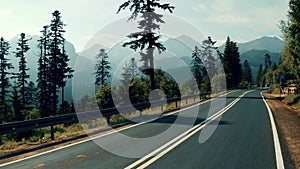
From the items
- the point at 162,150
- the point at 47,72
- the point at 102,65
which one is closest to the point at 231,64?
the point at 102,65

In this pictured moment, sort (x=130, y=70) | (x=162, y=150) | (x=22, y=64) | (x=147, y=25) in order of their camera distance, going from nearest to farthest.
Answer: (x=162, y=150), (x=147, y=25), (x=22, y=64), (x=130, y=70)

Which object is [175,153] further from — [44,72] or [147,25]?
[44,72]

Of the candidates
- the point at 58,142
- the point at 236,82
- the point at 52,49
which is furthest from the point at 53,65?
the point at 236,82

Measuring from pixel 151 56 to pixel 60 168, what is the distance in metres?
22.5

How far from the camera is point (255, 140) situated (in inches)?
414

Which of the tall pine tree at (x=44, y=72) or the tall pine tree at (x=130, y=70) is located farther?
the tall pine tree at (x=130, y=70)

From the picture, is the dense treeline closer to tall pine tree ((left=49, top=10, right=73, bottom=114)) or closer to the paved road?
tall pine tree ((left=49, top=10, right=73, bottom=114))

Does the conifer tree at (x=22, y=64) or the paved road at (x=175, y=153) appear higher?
the conifer tree at (x=22, y=64)

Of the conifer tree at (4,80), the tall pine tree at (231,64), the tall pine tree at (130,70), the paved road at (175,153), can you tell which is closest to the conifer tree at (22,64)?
the conifer tree at (4,80)

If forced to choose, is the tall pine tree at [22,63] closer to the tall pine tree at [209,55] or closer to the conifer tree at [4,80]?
the conifer tree at [4,80]

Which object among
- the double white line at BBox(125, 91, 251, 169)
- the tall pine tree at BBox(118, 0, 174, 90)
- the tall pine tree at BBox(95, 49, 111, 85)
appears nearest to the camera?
the double white line at BBox(125, 91, 251, 169)

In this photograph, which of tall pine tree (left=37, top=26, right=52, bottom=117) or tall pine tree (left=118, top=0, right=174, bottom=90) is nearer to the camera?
tall pine tree (left=118, top=0, right=174, bottom=90)

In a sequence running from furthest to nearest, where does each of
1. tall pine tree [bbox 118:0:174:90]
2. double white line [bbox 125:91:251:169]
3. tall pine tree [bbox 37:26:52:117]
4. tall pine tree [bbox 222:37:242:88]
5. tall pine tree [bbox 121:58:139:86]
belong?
tall pine tree [bbox 222:37:242:88]
tall pine tree [bbox 121:58:139:86]
tall pine tree [bbox 37:26:52:117]
tall pine tree [bbox 118:0:174:90]
double white line [bbox 125:91:251:169]

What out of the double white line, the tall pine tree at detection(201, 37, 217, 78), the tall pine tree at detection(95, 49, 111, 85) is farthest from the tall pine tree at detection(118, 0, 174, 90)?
the tall pine tree at detection(201, 37, 217, 78)
